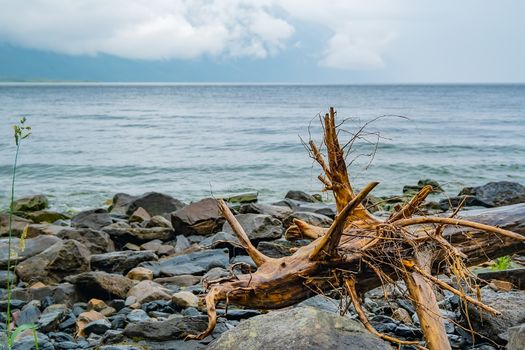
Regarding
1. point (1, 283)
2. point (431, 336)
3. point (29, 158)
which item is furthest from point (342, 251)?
point (29, 158)

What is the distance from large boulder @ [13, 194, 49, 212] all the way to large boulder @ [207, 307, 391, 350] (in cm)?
A: 1235

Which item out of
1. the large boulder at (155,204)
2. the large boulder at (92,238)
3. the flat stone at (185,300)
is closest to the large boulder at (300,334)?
the flat stone at (185,300)

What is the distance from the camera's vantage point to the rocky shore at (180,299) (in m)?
3.79

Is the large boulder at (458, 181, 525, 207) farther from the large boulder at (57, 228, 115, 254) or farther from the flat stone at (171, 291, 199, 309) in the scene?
the flat stone at (171, 291, 199, 309)

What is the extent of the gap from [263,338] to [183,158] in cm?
2266

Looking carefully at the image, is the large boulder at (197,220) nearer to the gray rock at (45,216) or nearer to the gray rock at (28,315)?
the gray rock at (45,216)

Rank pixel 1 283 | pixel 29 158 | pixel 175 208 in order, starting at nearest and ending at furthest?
pixel 1 283, pixel 175 208, pixel 29 158

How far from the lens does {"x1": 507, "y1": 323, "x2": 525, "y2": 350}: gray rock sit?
4352mm

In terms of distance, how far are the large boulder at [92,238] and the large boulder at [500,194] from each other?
858 cm

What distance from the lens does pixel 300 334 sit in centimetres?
358

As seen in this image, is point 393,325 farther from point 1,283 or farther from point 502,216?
point 1,283

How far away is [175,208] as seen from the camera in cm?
1383

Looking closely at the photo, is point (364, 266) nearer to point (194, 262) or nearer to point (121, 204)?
point (194, 262)

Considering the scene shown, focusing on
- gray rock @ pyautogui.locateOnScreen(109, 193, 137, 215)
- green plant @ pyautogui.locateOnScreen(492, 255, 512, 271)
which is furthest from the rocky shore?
gray rock @ pyautogui.locateOnScreen(109, 193, 137, 215)
